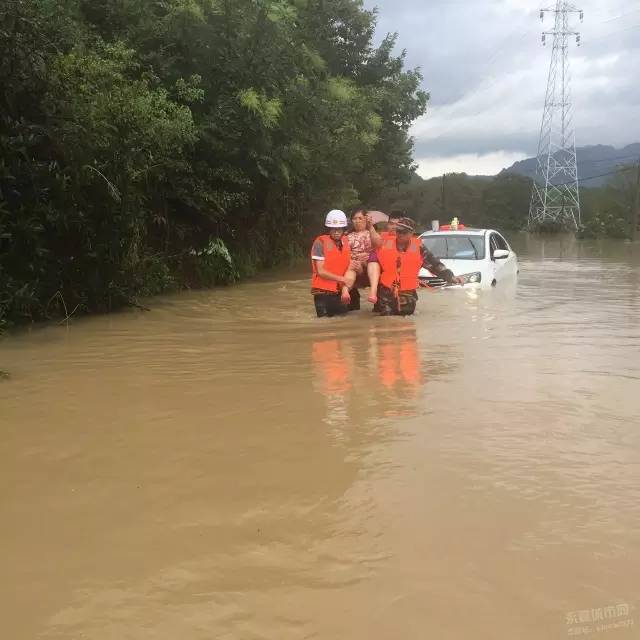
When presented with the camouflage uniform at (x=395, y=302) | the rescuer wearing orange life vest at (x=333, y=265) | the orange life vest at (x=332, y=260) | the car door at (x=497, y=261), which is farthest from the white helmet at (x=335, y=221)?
the car door at (x=497, y=261)

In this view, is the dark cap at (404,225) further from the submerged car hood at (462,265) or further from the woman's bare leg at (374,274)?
the submerged car hood at (462,265)

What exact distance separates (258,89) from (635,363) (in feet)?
29.1

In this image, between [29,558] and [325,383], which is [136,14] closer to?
[325,383]

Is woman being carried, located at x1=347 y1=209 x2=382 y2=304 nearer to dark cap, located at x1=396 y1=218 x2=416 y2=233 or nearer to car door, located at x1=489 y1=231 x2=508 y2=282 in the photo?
dark cap, located at x1=396 y1=218 x2=416 y2=233

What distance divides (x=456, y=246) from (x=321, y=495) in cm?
979

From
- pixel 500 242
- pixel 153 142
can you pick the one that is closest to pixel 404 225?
pixel 153 142

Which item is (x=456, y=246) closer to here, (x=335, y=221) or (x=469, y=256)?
(x=469, y=256)

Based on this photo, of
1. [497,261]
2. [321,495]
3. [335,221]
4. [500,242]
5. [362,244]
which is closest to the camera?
[321,495]

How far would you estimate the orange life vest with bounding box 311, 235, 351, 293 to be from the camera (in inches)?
373

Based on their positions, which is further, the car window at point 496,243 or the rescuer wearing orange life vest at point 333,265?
the car window at point 496,243

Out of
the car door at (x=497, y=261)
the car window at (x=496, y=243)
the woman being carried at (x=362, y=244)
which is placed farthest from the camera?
the car window at (x=496, y=243)

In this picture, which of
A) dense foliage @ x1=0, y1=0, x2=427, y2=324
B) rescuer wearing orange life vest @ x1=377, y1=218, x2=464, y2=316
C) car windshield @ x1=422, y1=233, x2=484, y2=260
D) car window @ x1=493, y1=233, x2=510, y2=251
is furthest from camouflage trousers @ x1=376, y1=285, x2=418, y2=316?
car window @ x1=493, y1=233, x2=510, y2=251

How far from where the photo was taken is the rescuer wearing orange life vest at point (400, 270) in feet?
30.9

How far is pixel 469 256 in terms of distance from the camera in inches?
495
